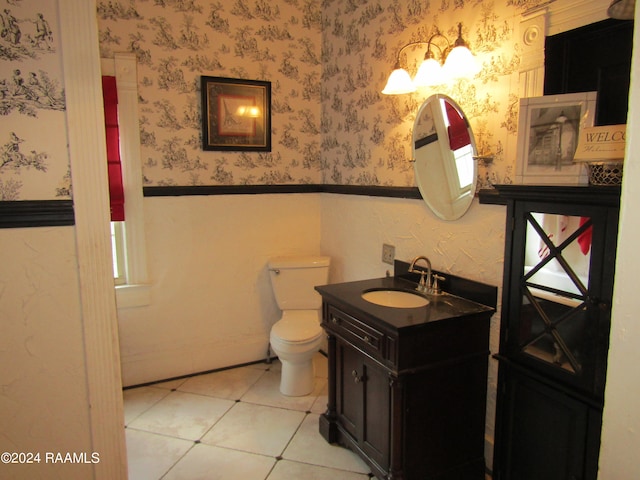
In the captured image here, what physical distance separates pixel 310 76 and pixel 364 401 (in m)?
2.34

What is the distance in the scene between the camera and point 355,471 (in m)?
2.14

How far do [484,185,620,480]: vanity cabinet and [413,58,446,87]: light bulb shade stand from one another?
28.2 inches

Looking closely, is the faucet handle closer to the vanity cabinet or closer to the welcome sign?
the vanity cabinet

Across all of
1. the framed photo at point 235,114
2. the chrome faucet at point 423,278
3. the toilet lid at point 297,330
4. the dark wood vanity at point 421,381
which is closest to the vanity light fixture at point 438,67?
the chrome faucet at point 423,278

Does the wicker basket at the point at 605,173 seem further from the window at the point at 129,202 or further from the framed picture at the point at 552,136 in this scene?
the window at the point at 129,202

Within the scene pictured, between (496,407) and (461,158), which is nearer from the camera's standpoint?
(496,407)

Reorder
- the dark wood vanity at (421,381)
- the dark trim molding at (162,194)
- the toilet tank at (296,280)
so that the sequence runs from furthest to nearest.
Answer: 1. the toilet tank at (296,280)
2. the dark wood vanity at (421,381)
3. the dark trim molding at (162,194)

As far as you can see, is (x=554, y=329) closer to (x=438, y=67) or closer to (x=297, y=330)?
(x=438, y=67)

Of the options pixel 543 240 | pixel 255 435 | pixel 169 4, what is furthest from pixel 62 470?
pixel 169 4

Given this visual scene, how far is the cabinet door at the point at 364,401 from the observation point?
1.92 metres

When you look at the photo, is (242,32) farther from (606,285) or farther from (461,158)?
(606,285)

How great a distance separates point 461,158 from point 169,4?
2.09 m

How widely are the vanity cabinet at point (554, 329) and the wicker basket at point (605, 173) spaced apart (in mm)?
38

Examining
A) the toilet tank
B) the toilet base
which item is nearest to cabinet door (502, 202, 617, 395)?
the toilet base
